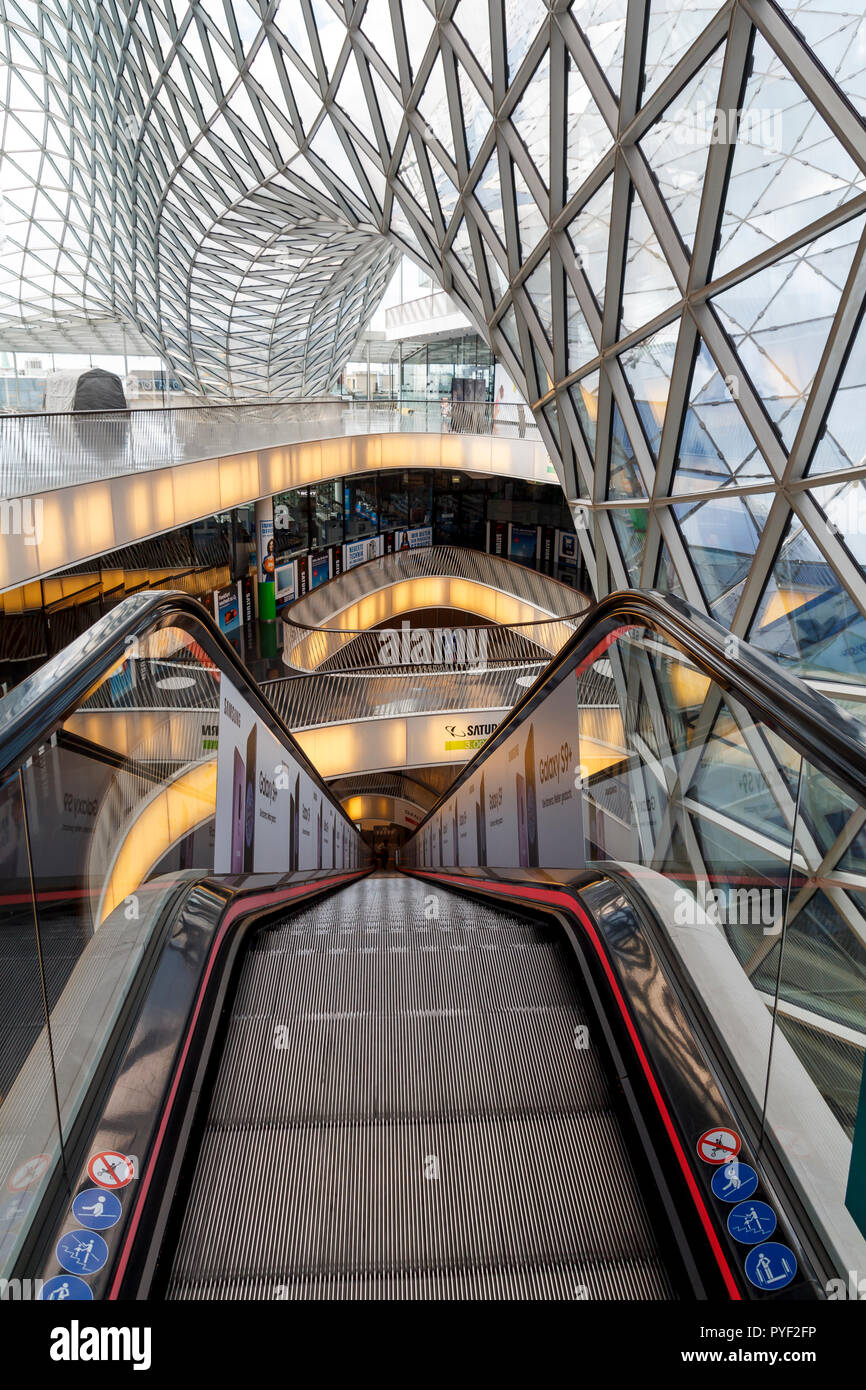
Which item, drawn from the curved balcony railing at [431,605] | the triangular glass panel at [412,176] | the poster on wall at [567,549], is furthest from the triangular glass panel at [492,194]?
the poster on wall at [567,549]

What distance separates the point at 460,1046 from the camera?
337cm

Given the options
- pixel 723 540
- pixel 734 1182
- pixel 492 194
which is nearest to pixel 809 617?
pixel 723 540

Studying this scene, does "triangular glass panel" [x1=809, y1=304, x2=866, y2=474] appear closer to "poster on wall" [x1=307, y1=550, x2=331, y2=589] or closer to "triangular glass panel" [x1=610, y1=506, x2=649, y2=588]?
"triangular glass panel" [x1=610, y1=506, x2=649, y2=588]

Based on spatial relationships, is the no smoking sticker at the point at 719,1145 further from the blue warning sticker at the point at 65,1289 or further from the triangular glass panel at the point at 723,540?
the triangular glass panel at the point at 723,540

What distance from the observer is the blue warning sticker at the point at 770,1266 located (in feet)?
7.19

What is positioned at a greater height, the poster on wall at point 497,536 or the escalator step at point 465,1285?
the escalator step at point 465,1285

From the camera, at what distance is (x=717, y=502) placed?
37.6 feet

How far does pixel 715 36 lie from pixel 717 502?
16.7ft

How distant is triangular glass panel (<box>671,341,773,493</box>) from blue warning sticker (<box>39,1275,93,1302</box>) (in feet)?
32.4

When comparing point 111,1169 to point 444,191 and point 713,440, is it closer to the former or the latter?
point 713,440

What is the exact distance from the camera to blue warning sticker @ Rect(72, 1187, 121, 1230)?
7.60 ft

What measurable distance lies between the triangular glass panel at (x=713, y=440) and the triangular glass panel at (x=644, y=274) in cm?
114
